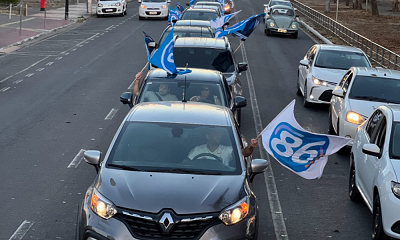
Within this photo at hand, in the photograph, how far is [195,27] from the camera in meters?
22.4

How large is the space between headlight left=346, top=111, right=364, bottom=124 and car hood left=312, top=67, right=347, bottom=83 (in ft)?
15.4

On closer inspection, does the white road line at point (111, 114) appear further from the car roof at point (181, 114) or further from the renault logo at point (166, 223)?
the renault logo at point (166, 223)

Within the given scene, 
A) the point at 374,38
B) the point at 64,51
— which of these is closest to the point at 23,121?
the point at 64,51

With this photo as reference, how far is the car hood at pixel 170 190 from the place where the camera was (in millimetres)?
6875

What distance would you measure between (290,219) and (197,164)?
2.61 m

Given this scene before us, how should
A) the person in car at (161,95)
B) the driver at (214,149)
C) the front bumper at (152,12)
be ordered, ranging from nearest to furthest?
the driver at (214,149), the person in car at (161,95), the front bumper at (152,12)

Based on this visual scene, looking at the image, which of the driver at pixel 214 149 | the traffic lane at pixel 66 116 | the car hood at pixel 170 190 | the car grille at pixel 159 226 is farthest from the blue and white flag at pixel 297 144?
the traffic lane at pixel 66 116

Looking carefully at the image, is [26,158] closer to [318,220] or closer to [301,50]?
[318,220]


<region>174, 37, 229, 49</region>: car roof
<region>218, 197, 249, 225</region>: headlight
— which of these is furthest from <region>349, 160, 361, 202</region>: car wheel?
<region>174, 37, 229, 49</region>: car roof

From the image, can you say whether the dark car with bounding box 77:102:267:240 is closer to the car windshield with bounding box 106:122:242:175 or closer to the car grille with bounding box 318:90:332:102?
the car windshield with bounding box 106:122:242:175

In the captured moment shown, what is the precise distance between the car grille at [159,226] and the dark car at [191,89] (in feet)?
17.6

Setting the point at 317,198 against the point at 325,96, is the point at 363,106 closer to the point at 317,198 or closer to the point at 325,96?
the point at 317,198

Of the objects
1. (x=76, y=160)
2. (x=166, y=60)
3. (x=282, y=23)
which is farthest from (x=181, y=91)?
(x=282, y=23)

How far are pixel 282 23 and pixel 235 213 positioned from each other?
3358cm
